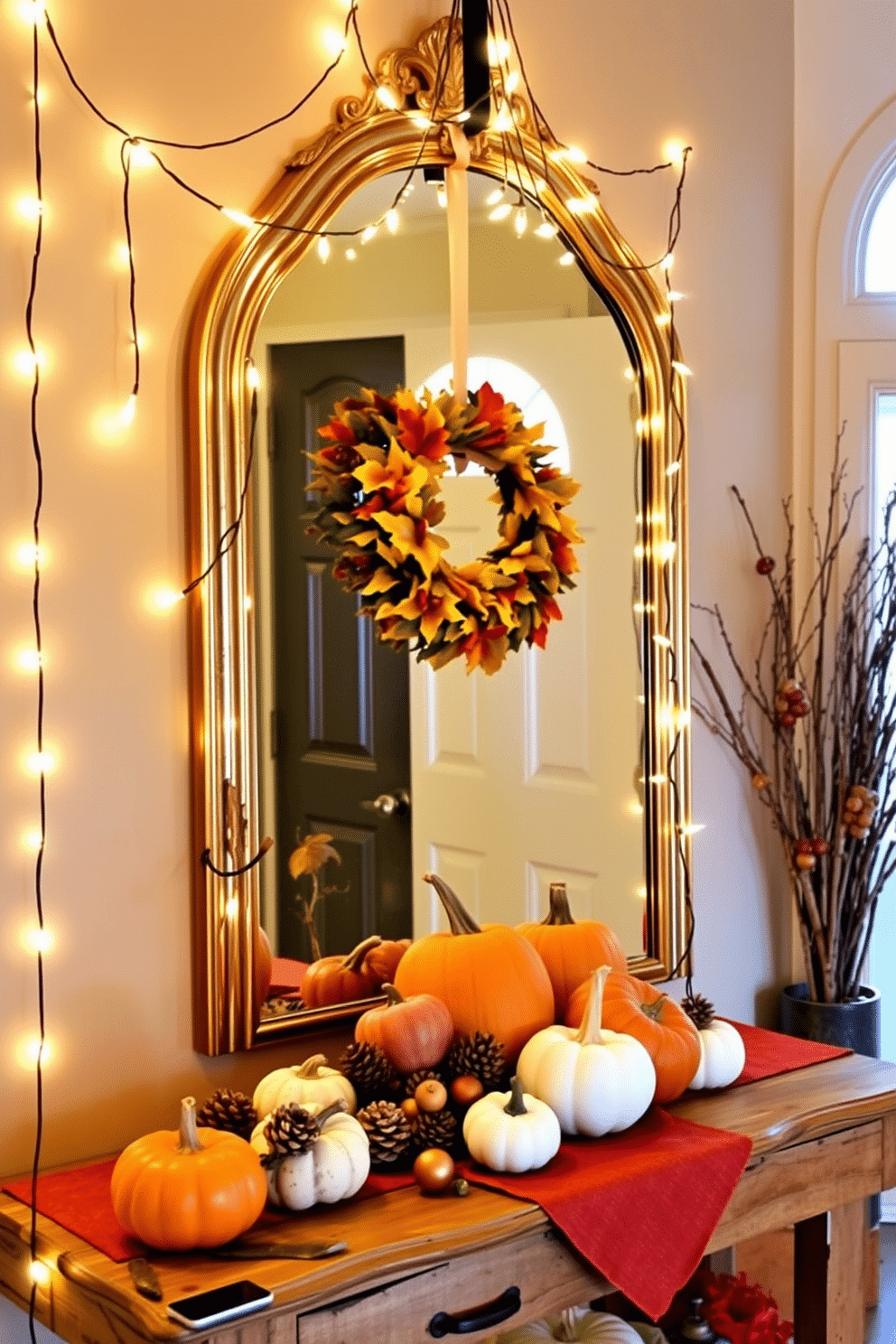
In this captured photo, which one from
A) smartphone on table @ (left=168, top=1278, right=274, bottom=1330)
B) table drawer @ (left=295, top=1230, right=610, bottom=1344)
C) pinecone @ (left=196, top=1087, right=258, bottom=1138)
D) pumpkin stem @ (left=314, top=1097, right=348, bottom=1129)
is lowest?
table drawer @ (left=295, top=1230, right=610, bottom=1344)

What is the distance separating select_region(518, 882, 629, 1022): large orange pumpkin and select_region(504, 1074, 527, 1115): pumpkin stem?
30cm

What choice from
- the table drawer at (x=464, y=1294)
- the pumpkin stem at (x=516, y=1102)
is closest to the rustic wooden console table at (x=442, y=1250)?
the table drawer at (x=464, y=1294)

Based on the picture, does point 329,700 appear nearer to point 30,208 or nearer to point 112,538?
point 112,538

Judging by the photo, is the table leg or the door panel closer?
the door panel

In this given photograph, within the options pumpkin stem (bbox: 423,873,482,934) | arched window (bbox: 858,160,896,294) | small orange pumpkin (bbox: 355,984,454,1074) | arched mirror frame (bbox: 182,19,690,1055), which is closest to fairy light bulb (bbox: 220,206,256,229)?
arched mirror frame (bbox: 182,19,690,1055)

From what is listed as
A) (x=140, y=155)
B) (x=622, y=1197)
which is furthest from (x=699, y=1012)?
Answer: (x=140, y=155)

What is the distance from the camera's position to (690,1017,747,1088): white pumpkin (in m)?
2.28

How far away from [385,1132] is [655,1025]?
444 mm

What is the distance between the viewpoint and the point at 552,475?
7.78 feet

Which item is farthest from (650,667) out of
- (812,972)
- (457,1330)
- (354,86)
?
(457,1330)

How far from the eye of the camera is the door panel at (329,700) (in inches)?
87.7

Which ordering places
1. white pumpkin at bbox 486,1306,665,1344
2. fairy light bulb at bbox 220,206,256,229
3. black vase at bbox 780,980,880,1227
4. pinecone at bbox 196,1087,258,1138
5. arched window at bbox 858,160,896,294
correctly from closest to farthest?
pinecone at bbox 196,1087,258,1138 < fairy light bulb at bbox 220,206,256,229 < white pumpkin at bbox 486,1306,665,1344 < black vase at bbox 780,980,880,1227 < arched window at bbox 858,160,896,294

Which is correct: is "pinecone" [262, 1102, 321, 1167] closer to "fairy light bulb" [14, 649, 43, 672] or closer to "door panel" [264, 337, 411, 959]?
"door panel" [264, 337, 411, 959]

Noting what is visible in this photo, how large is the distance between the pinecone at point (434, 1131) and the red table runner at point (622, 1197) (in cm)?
4
